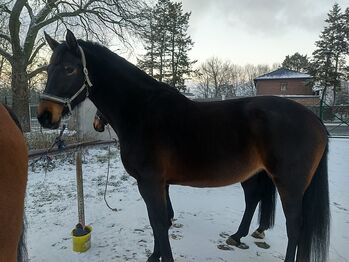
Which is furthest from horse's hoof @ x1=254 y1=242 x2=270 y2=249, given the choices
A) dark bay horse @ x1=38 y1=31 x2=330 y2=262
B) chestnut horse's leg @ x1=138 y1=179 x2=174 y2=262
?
chestnut horse's leg @ x1=138 y1=179 x2=174 y2=262

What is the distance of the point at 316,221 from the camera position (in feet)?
8.33

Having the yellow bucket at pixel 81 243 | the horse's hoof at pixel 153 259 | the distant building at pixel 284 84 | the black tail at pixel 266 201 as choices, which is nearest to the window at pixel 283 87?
the distant building at pixel 284 84

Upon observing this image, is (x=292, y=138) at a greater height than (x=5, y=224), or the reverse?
(x=292, y=138)

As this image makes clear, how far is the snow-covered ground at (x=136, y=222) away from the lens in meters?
2.86

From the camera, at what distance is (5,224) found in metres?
1.14

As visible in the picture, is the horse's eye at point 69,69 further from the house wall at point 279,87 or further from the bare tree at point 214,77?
the bare tree at point 214,77

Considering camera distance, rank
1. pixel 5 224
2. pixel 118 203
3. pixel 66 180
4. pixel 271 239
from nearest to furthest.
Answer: pixel 5 224 < pixel 271 239 < pixel 118 203 < pixel 66 180

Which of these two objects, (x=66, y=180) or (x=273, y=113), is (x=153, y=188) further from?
(x=66, y=180)

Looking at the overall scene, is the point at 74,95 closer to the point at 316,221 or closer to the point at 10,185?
the point at 10,185

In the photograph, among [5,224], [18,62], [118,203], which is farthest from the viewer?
[18,62]

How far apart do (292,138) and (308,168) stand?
1.02 ft

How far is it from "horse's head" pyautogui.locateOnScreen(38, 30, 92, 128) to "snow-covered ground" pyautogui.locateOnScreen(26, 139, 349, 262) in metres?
1.47

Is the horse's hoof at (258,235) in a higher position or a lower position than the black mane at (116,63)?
lower

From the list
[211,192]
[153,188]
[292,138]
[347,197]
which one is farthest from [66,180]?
[347,197]
